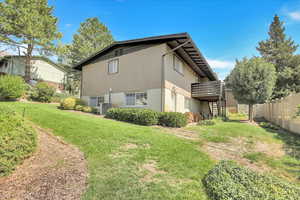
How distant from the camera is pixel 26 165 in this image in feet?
12.2

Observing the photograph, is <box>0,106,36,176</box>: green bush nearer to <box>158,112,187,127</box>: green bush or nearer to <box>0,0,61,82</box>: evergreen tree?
<box>158,112,187,127</box>: green bush

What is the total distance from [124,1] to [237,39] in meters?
10.6

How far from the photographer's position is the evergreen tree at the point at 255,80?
11.5m

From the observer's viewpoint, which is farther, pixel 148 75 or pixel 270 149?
pixel 148 75

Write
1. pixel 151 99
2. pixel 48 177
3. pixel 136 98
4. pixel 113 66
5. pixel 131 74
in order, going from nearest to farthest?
pixel 48 177 → pixel 151 99 → pixel 136 98 → pixel 131 74 → pixel 113 66

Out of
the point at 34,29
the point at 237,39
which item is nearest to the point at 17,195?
the point at 237,39

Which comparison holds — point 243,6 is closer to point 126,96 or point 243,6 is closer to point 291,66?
point 126,96

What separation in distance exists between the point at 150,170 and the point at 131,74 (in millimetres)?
9539

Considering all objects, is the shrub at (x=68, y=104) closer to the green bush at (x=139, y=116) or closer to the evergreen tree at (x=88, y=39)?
the green bush at (x=139, y=116)

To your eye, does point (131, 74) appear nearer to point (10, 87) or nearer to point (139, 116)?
point (139, 116)

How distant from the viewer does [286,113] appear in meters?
10.1

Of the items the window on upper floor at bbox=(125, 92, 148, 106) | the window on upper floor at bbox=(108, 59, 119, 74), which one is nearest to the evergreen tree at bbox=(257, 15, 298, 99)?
the window on upper floor at bbox=(125, 92, 148, 106)

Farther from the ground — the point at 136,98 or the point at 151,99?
the point at 136,98

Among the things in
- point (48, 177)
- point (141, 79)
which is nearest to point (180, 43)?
point (141, 79)
